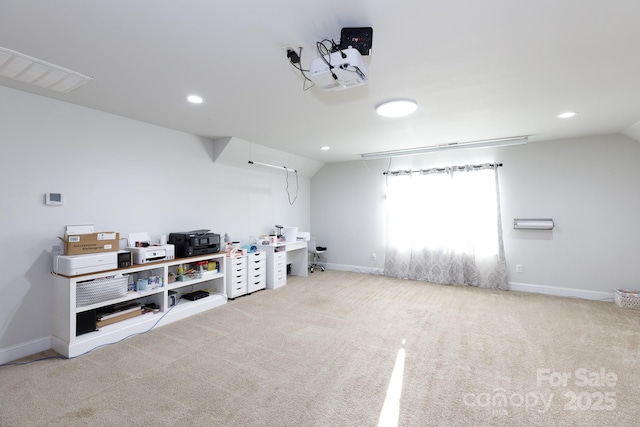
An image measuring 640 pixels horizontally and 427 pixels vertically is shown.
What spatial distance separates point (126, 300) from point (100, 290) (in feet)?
1.08

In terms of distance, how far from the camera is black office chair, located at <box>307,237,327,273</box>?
600 cm

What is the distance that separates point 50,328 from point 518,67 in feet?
15.6

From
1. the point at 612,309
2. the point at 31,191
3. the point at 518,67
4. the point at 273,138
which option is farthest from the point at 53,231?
the point at 612,309

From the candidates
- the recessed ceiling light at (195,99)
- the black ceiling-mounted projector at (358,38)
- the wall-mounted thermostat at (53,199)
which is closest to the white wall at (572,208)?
the black ceiling-mounted projector at (358,38)

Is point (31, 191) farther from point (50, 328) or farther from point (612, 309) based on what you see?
point (612, 309)

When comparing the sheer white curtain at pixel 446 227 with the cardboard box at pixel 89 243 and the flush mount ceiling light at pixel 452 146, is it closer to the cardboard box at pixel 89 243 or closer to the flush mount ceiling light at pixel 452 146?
the flush mount ceiling light at pixel 452 146

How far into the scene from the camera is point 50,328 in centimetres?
272

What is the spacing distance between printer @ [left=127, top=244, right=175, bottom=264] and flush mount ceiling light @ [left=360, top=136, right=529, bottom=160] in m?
3.72

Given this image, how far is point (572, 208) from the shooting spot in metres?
4.20

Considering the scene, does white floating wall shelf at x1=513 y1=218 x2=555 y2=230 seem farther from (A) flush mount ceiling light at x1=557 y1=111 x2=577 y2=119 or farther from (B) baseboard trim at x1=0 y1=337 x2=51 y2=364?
(B) baseboard trim at x1=0 y1=337 x2=51 y2=364

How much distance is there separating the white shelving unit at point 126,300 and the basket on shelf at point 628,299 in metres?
5.39

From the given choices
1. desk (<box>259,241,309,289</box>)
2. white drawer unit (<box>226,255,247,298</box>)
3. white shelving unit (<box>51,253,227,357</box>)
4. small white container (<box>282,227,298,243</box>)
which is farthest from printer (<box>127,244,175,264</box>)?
small white container (<box>282,227,298,243</box>)

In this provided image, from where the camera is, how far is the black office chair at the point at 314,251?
6.00 meters

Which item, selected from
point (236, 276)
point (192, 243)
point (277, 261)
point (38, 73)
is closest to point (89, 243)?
point (192, 243)
